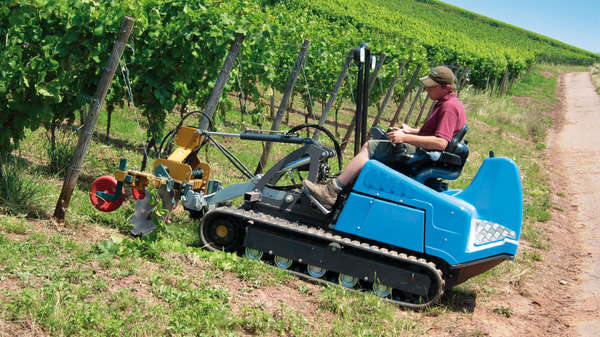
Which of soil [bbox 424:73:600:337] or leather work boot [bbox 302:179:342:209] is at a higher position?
leather work boot [bbox 302:179:342:209]

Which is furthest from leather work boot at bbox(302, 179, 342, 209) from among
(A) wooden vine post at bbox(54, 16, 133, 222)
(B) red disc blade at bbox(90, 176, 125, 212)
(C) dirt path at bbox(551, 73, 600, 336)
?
(C) dirt path at bbox(551, 73, 600, 336)

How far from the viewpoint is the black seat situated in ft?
16.4

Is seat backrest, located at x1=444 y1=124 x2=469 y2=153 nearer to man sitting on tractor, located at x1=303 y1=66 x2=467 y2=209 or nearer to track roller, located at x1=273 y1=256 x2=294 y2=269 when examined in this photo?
man sitting on tractor, located at x1=303 y1=66 x2=467 y2=209

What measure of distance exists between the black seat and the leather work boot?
609 millimetres

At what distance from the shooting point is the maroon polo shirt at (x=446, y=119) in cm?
498

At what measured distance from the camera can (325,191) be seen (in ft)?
16.8

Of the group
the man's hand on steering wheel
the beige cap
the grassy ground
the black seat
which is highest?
the beige cap

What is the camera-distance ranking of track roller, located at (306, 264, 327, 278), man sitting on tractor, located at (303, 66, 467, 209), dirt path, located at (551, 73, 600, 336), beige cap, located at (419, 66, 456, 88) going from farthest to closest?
1. dirt path, located at (551, 73, 600, 336)
2. track roller, located at (306, 264, 327, 278)
3. beige cap, located at (419, 66, 456, 88)
4. man sitting on tractor, located at (303, 66, 467, 209)

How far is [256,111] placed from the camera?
30.3 feet

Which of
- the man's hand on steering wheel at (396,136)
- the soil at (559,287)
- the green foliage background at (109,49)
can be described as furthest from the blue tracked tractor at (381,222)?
the green foliage background at (109,49)

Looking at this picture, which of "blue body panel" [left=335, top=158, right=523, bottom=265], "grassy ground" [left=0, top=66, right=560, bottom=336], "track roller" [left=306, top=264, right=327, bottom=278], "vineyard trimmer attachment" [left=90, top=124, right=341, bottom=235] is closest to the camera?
"grassy ground" [left=0, top=66, right=560, bottom=336]

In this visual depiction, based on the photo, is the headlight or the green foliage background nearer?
the headlight

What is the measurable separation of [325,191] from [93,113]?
2241 millimetres

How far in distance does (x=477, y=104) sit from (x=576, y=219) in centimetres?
1398
